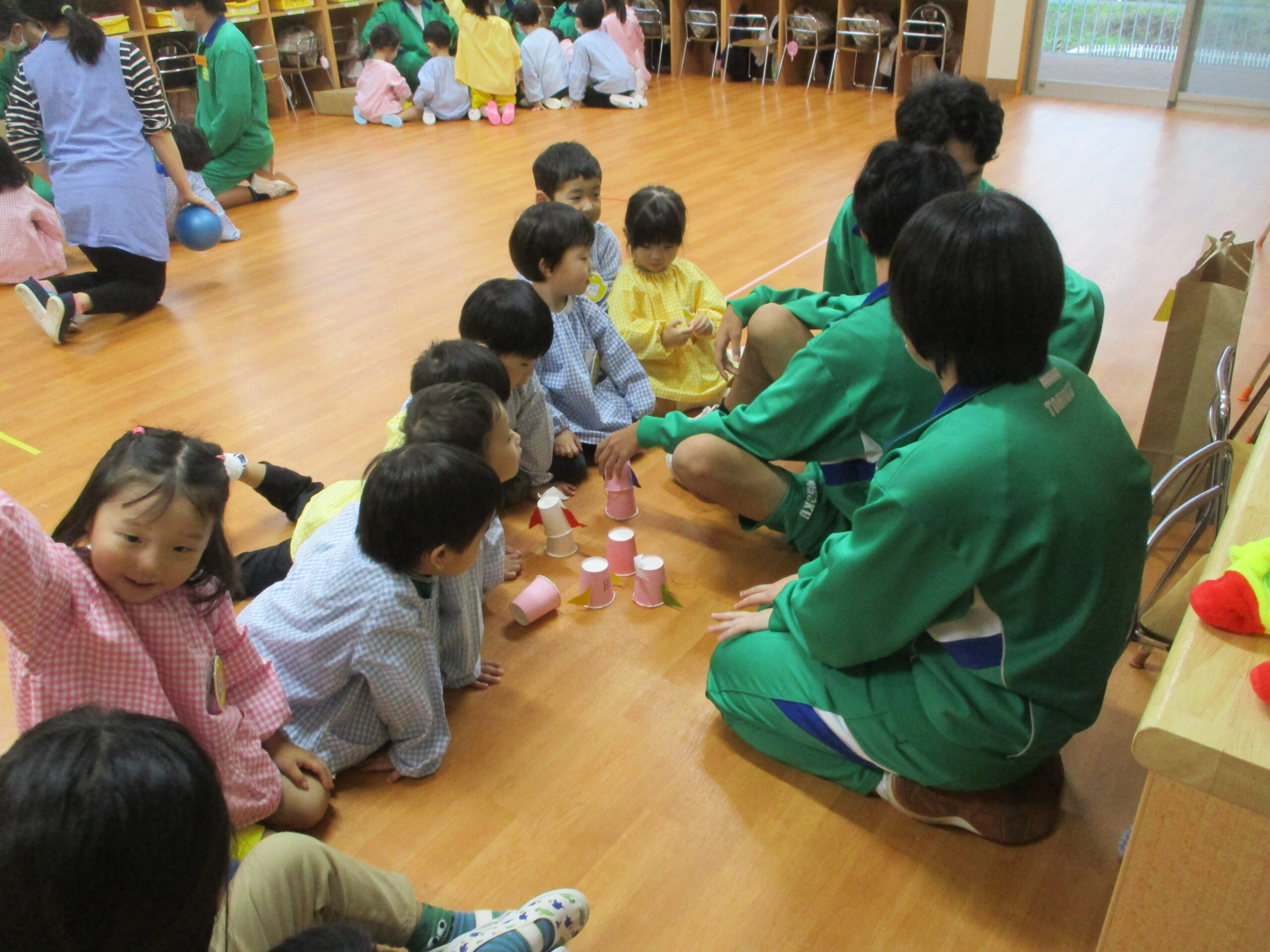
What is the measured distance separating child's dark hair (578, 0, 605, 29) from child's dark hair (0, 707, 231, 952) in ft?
23.9

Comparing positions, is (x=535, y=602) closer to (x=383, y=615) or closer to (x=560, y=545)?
(x=560, y=545)

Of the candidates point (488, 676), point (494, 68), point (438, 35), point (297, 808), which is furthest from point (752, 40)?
point (297, 808)

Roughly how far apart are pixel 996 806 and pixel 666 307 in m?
1.74

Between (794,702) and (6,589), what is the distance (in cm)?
112

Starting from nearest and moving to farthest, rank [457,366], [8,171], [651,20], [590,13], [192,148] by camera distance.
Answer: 1. [457,366]
2. [8,171]
3. [192,148]
4. [590,13]
5. [651,20]

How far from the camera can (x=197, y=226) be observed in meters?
4.30

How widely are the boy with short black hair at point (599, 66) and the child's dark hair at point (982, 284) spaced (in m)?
6.30

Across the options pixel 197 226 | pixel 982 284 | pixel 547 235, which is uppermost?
pixel 982 284

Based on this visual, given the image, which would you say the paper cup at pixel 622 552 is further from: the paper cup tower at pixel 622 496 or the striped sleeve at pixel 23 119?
the striped sleeve at pixel 23 119

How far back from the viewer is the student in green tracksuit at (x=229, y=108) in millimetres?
4809

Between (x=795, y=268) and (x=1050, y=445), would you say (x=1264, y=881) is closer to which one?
(x=1050, y=445)

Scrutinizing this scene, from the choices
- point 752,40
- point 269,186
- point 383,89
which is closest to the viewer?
point 269,186

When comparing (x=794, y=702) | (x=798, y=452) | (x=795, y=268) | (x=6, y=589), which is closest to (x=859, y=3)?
(x=795, y=268)

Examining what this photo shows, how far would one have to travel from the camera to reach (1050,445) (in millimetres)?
1273
